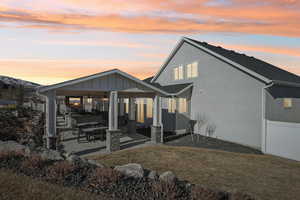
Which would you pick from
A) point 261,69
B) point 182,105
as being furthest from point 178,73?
point 261,69

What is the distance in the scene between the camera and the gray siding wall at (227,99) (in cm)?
1115

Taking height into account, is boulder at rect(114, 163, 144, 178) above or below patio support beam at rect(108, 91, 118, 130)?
below

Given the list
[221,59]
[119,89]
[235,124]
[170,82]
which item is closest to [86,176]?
[119,89]

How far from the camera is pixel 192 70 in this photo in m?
15.6

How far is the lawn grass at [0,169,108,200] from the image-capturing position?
445 cm

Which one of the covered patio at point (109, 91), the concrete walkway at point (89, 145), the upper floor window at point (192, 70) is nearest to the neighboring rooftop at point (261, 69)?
the upper floor window at point (192, 70)

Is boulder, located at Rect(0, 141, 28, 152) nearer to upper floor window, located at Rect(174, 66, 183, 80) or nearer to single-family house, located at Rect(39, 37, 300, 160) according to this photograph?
single-family house, located at Rect(39, 37, 300, 160)

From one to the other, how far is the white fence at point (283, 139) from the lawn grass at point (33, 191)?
9.58 m

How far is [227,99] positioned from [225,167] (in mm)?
5758

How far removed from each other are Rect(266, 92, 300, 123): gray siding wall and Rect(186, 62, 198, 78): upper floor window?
5.64 meters

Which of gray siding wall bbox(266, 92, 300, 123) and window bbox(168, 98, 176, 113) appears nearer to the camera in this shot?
gray siding wall bbox(266, 92, 300, 123)

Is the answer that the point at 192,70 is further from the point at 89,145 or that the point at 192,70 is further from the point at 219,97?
the point at 89,145

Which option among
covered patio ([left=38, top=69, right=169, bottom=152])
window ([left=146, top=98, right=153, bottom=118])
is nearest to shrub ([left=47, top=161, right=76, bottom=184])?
covered patio ([left=38, top=69, right=169, bottom=152])

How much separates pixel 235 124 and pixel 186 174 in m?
6.52
